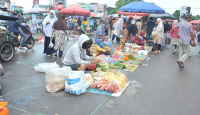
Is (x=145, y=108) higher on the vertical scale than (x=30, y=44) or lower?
lower

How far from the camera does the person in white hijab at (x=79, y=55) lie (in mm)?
5039

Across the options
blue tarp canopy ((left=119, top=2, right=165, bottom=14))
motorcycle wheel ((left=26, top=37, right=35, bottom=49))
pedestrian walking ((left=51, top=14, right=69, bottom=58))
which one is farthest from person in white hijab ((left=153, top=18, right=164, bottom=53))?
motorcycle wheel ((left=26, top=37, right=35, bottom=49))

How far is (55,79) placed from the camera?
4.24 meters

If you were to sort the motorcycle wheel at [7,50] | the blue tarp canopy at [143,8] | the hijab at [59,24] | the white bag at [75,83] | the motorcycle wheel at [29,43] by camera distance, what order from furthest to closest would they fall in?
the blue tarp canopy at [143,8]
the motorcycle wheel at [29,43]
the hijab at [59,24]
the motorcycle wheel at [7,50]
the white bag at [75,83]

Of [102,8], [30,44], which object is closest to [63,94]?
[30,44]

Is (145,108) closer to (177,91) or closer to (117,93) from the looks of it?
(117,93)

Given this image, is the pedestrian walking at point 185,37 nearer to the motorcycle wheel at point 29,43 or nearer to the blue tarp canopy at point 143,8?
the blue tarp canopy at point 143,8

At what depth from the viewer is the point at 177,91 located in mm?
4770

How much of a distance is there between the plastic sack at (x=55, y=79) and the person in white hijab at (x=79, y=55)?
786 mm

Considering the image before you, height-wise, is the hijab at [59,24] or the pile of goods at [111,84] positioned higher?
the hijab at [59,24]

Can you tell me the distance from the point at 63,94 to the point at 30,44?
22.0 feet

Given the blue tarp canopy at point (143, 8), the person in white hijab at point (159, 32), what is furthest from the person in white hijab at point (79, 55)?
the blue tarp canopy at point (143, 8)

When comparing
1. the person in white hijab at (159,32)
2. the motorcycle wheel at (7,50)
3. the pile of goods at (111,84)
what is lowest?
the pile of goods at (111,84)

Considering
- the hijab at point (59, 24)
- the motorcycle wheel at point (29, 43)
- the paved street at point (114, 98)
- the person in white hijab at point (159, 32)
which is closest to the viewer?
the paved street at point (114, 98)
